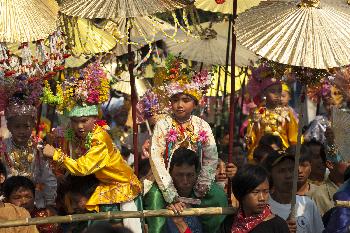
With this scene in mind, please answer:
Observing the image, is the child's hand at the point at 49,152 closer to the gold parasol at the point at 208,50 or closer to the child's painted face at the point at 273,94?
the gold parasol at the point at 208,50

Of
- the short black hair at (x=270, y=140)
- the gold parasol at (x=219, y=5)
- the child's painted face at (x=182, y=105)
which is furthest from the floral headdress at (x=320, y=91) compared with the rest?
the child's painted face at (x=182, y=105)

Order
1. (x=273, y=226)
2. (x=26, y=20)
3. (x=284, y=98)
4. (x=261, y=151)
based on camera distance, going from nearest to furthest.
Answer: (x=273, y=226)
(x=26, y=20)
(x=261, y=151)
(x=284, y=98)

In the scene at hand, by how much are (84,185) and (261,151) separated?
2021 mm

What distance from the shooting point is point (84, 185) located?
7223 mm

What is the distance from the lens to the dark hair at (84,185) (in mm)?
7188

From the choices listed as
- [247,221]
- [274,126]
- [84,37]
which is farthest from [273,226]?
[274,126]

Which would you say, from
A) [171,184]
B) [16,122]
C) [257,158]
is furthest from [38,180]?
[257,158]

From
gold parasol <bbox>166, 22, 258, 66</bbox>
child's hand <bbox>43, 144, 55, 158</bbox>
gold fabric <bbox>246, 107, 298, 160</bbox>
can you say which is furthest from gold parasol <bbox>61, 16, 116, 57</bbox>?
gold fabric <bbox>246, 107, 298, 160</bbox>

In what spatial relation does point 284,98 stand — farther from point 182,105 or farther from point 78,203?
point 78,203

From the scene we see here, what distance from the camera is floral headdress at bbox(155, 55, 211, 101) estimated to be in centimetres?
747

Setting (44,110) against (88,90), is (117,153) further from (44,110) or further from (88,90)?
(44,110)

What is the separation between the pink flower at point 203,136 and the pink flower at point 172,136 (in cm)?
20

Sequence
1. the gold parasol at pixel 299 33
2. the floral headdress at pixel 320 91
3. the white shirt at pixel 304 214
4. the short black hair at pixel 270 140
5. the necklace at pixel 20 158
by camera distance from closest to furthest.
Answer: the gold parasol at pixel 299 33 → the white shirt at pixel 304 214 → the necklace at pixel 20 158 → the short black hair at pixel 270 140 → the floral headdress at pixel 320 91

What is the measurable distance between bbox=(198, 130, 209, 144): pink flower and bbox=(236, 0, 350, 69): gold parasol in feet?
5.18
